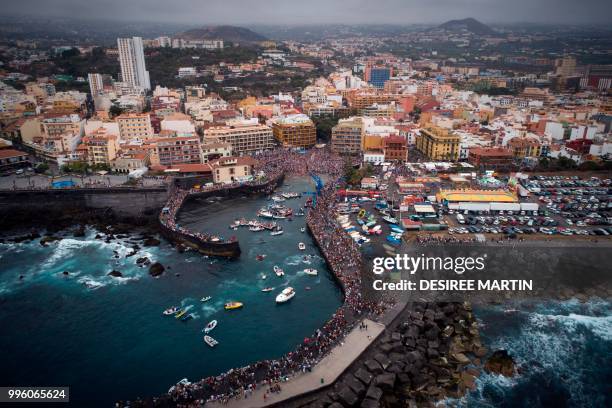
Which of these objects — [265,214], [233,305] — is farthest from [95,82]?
[233,305]

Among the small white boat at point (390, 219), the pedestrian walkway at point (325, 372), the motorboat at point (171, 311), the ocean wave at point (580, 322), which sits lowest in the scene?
the motorboat at point (171, 311)

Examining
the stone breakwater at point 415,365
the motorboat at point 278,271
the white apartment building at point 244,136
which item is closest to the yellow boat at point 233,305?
the motorboat at point 278,271

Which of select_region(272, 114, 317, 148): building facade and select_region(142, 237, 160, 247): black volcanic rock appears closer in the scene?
select_region(142, 237, 160, 247): black volcanic rock

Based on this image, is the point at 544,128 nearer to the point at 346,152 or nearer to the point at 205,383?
the point at 346,152

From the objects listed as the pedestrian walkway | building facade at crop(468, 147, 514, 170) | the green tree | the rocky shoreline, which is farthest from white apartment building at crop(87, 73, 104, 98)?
the pedestrian walkway

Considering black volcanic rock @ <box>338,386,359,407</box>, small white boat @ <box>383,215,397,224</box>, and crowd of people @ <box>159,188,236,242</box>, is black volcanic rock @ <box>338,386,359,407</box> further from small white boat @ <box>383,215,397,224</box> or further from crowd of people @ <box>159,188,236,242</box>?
small white boat @ <box>383,215,397,224</box>

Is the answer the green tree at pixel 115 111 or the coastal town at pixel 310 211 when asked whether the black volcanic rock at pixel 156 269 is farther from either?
the green tree at pixel 115 111

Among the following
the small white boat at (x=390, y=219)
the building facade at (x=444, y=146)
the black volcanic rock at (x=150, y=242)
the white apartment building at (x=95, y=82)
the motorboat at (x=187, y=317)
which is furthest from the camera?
the white apartment building at (x=95, y=82)

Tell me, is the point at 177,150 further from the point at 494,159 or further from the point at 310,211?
the point at 494,159
